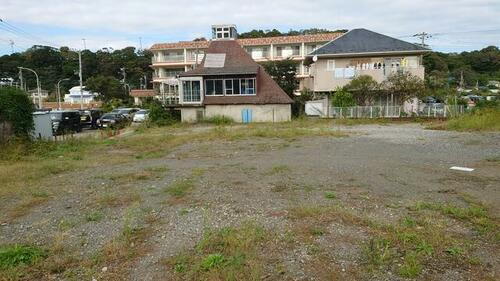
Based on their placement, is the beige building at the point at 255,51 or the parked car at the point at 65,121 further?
the beige building at the point at 255,51

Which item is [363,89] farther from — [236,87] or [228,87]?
[228,87]

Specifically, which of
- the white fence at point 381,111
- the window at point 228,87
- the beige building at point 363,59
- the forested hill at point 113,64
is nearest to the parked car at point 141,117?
the window at point 228,87

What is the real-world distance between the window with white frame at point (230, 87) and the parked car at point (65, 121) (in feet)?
34.6

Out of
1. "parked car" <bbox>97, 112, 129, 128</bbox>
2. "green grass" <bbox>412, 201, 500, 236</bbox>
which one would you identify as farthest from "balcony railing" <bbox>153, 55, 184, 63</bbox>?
"green grass" <bbox>412, 201, 500, 236</bbox>

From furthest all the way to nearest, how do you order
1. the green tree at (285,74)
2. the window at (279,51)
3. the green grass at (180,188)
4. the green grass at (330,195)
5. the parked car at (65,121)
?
the window at (279,51)
the green tree at (285,74)
the parked car at (65,121)
the green grass at (180,188)
the green grass at (330,195)

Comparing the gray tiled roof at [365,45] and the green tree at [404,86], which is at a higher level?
the gray tiled roof at [365,45]

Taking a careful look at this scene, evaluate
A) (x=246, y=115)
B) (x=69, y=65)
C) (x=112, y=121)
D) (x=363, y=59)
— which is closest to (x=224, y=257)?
(x=112, y=121)

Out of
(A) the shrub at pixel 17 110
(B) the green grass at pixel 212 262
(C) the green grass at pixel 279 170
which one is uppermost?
(A) the shrub at pixel 17 110

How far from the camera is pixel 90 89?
58.1 metres

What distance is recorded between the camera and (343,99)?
105 feet

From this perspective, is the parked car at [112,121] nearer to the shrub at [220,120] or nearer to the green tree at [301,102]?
the shrub at [220,120]

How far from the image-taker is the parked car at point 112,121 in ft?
95.3

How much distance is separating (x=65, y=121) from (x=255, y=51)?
3538 centimetres

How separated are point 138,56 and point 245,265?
84547 mm
